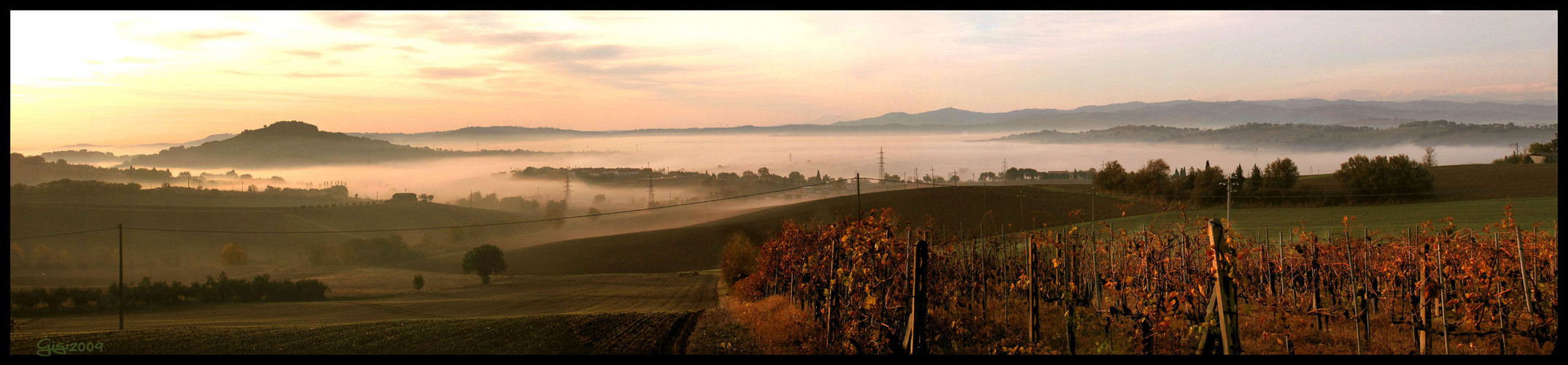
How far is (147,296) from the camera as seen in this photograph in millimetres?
42750

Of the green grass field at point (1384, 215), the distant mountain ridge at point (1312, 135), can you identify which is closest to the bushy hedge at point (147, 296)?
the green grass field at point (1384, 215)

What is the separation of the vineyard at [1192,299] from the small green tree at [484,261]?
58767 millimetres

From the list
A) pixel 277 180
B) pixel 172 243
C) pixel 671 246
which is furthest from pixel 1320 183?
pixel 277 180

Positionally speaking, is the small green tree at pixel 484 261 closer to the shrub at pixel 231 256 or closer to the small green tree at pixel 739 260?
the shrub at pixel 231 256

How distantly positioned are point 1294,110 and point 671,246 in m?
144

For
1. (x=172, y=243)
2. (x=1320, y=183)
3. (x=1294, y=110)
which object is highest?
(x=1294, y=110)

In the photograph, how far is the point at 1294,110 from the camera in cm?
15625

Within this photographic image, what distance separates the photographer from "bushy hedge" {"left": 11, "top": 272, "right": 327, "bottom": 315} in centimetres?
4344

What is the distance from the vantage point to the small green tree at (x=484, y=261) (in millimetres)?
68625

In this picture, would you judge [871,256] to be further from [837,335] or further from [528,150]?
[528,150]

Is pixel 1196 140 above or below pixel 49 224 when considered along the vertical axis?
above

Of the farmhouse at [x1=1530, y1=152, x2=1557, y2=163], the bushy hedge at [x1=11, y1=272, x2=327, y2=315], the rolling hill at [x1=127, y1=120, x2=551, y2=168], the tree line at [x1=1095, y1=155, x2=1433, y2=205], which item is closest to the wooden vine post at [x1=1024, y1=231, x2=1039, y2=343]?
the tree line at [x1=1095, y1=155, x2=1433, y2=205]

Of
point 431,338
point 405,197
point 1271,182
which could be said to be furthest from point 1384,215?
point 405,197

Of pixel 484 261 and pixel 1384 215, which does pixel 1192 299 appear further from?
pixel 484 261
